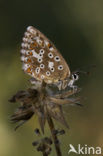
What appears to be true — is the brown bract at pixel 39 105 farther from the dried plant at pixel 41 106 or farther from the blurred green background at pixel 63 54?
the blurred green background at pixel 63 54

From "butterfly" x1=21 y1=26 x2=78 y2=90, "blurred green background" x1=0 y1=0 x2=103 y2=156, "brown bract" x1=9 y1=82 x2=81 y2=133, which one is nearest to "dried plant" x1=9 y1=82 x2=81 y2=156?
"brown bract" x1=9 y1=82 x2=81 y2=133

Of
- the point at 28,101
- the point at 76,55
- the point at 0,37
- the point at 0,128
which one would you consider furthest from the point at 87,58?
the point at 28,101

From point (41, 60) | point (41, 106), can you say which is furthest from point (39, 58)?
point (41, 106)

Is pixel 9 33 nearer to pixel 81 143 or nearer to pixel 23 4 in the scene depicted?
pixel 23 4

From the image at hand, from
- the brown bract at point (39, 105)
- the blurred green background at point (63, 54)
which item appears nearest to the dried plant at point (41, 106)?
the brown bract at point (39, 105)

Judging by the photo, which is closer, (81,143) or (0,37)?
(81,143)

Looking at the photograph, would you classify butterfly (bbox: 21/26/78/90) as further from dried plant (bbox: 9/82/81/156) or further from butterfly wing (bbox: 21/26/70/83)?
dried plant (bbox: 9/82/81/156)

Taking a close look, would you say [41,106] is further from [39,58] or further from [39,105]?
[39,58]
